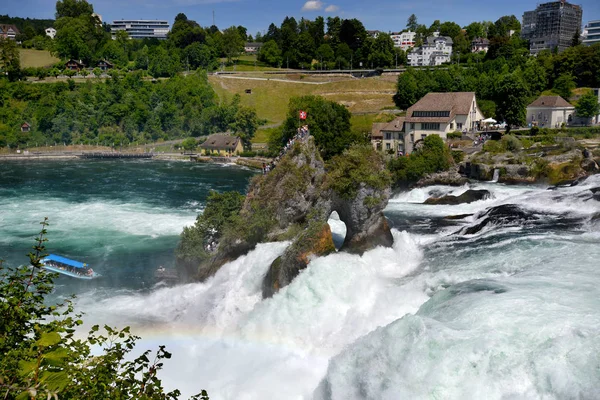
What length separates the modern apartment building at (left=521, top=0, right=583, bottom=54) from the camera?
5389 inches

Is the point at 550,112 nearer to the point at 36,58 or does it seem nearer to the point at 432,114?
the point at 432,114

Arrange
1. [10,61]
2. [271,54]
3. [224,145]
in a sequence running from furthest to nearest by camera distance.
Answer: [271,54]
[10,61]
[224,145]

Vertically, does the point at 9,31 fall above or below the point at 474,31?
above

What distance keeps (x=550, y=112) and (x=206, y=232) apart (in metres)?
60.0


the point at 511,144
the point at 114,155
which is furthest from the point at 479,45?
the point at 114,155

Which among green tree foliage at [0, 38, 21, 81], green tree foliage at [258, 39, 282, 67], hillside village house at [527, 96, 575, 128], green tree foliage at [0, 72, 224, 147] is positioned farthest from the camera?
green tree foliage at [258, 39, 282, 67]

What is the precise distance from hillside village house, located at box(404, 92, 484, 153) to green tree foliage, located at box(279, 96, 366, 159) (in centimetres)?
730

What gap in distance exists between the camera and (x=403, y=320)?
17688mm

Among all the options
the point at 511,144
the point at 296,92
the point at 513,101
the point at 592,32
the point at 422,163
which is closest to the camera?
the point at 422,163

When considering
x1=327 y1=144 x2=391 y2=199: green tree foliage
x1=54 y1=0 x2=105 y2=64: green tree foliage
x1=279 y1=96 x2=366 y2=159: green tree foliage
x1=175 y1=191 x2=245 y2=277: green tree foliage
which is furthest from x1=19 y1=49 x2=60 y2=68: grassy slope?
x1=327 y1=144 x2=391 y2=199: green tree foliage

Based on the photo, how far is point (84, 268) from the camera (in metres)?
33.3

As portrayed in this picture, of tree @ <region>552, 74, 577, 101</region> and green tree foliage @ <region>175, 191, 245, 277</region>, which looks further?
tree @ <region>552, 74, 577, 101</region>

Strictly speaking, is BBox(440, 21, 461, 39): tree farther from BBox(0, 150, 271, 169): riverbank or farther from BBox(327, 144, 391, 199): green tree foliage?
BBox(327, 144, 391, 199): green tree foliage

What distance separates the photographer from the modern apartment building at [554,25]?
13688 centimetres
